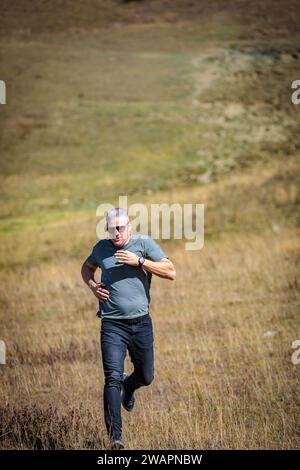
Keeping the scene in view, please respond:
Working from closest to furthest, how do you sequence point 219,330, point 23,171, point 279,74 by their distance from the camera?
1. point 219,330
2. point 23,171
3. point 279,74

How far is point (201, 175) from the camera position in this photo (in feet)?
160

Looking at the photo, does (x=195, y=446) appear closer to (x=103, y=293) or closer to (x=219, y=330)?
(x=103, y=293)

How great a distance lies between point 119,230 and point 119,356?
1.10 m

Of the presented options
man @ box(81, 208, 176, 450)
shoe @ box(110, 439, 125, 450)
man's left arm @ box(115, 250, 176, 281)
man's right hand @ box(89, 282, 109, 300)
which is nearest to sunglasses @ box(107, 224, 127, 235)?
man @ box(81, 208, 176, 450)

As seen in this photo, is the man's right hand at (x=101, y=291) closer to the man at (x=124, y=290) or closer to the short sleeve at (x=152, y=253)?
the man at (x=124, y=290)

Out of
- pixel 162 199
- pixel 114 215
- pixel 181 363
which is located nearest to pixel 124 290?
pixel 114 215

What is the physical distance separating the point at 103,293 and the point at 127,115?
59492mm

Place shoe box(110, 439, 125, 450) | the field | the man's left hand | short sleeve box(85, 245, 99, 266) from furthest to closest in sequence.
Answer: the field < short sleeve box(85, 245, 99, 266) < the man's left hand < shoe box(110, 439, 125, 450)

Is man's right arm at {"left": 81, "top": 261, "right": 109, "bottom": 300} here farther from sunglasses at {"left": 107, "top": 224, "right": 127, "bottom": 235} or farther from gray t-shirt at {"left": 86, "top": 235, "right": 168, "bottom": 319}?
sunglasses at {"left": 107, "top": 224, "right": 127, "bottom": 235}

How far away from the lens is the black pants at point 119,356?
22.4ft

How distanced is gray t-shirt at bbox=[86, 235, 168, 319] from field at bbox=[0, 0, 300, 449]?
3.80 feet

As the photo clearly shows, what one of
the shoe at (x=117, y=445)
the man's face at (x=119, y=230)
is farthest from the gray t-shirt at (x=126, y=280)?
the shoe at (x=117, y=445)

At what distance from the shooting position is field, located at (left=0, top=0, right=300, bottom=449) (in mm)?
8852
